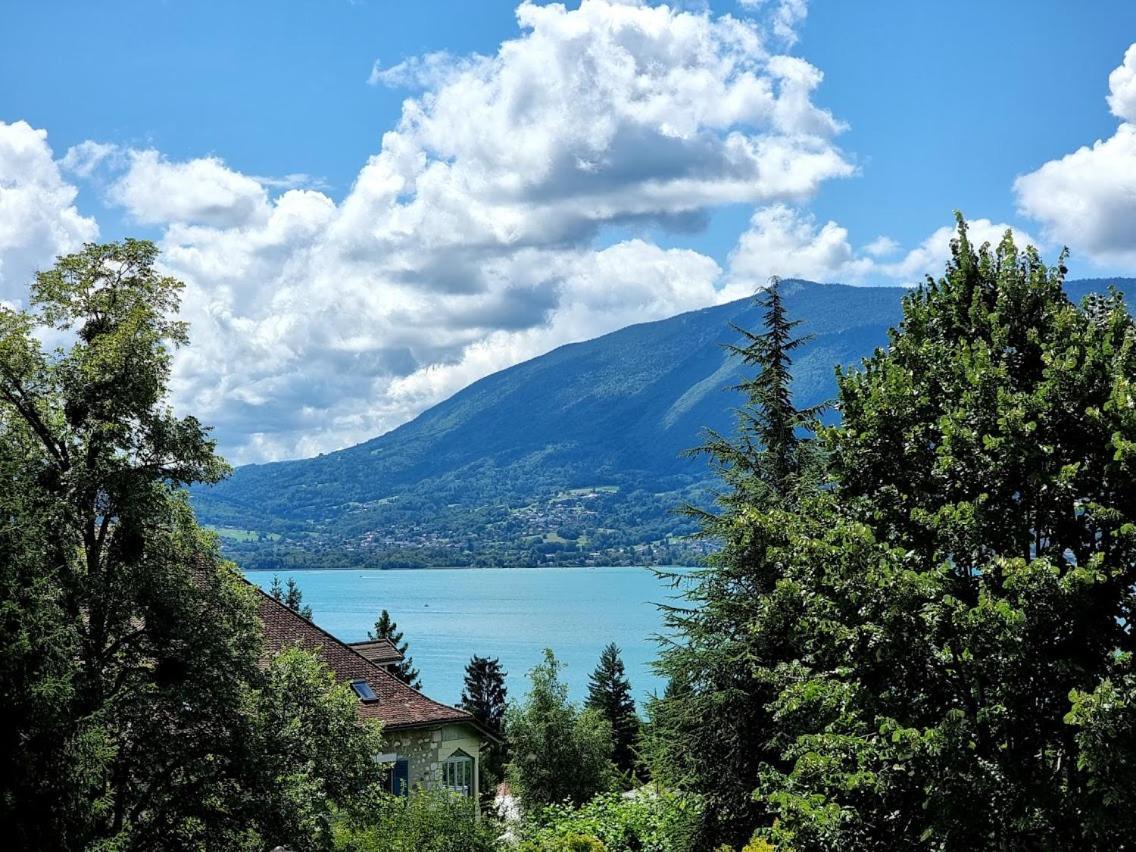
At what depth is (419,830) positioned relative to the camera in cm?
1891

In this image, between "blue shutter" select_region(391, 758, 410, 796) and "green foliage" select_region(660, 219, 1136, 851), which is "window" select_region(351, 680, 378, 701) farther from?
Answer: "green foliage" select_region(660, 219, 1136, 851)

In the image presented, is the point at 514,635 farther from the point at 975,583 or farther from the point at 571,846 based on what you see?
the point at 975,583

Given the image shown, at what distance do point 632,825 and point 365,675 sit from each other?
10800 mm

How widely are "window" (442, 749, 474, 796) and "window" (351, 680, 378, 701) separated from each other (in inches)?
115

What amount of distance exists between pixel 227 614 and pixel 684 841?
1010cm

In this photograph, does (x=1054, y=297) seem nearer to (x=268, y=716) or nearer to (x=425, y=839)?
(x=268, y=716)

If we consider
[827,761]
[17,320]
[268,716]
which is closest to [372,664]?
[268,716]

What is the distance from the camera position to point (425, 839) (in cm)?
1892

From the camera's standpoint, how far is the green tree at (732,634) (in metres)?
19.2

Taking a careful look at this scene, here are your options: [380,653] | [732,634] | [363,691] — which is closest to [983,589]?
[732,634]

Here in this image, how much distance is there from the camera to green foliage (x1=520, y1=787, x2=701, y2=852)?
20.0 metres

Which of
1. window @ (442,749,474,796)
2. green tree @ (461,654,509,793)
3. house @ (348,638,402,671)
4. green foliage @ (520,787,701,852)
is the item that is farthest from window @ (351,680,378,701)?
green tree @ (461,654,509,793)

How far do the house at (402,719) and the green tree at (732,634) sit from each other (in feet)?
35.9

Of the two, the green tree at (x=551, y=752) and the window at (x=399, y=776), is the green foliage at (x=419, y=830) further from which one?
the green tree at (x=551, y=752)
